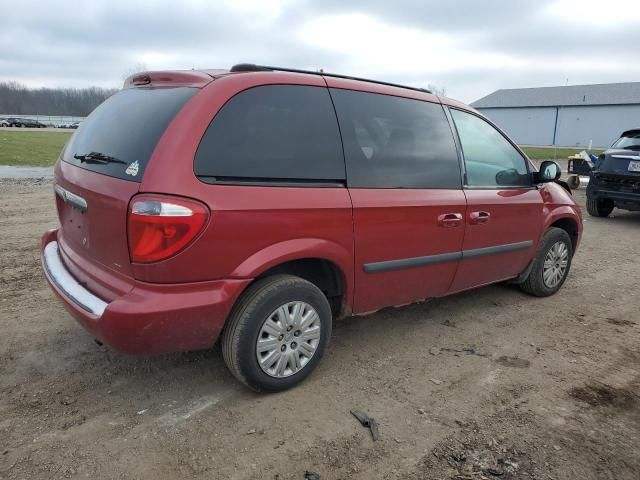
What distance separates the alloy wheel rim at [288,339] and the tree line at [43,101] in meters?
113

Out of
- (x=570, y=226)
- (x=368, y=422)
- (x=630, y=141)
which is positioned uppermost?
(x=630, y=141)

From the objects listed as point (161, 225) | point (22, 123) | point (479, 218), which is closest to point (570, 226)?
point (479, 218)

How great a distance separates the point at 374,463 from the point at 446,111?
2.58 meters

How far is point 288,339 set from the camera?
3000 mm

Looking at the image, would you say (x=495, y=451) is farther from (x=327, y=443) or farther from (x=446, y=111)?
(x=446, y=111)

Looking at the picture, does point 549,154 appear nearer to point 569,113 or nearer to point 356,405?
point 569,113

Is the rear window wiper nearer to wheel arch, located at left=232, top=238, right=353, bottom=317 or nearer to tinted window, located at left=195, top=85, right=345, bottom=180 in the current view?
tinted window, located at left=195, top=85, right=345, bottom=180

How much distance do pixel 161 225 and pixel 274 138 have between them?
0.81 m

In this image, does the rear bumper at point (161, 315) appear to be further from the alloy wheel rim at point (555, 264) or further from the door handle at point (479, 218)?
the alloy wheel rim at point (555, 264)

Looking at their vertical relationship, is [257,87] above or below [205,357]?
above

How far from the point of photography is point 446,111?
153 inches

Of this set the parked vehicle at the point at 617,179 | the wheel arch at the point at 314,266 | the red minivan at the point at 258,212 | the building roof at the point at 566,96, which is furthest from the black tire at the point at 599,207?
the building roof at the point at 566,96

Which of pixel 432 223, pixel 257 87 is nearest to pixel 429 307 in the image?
pixel 432 223

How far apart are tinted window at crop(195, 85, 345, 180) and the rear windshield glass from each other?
0.88ft
